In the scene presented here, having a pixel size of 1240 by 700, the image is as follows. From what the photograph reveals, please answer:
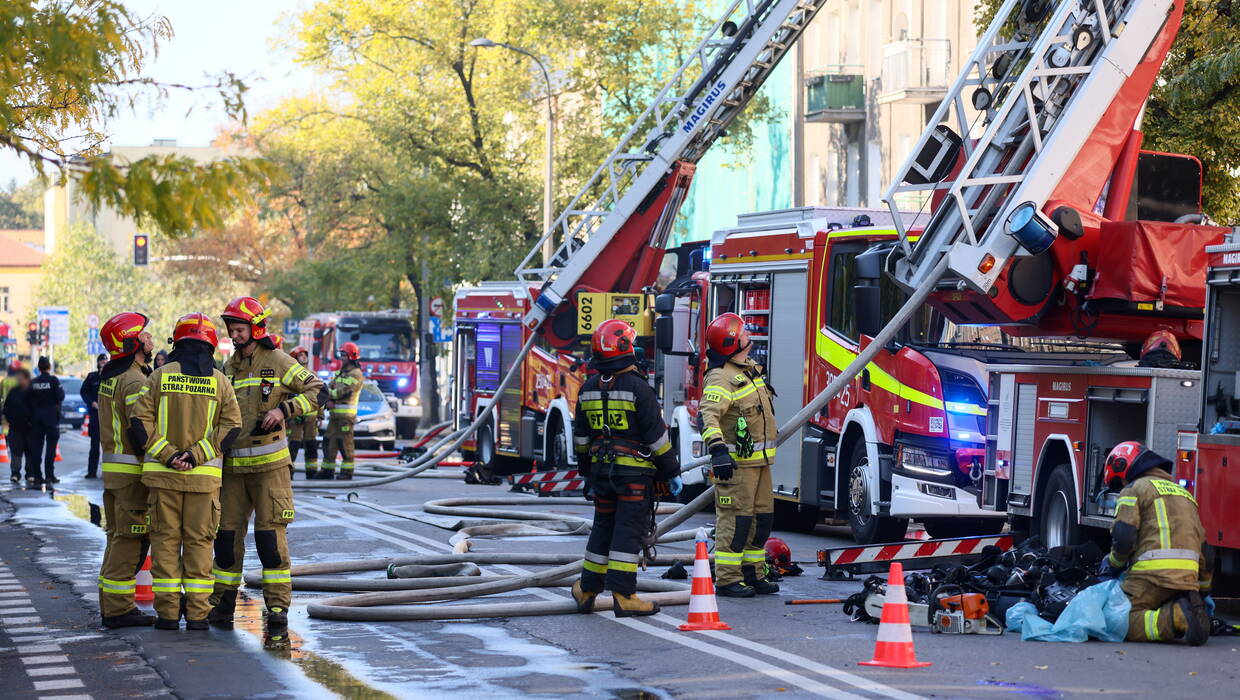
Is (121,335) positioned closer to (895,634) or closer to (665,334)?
(895,634)

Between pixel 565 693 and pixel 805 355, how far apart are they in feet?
28.4

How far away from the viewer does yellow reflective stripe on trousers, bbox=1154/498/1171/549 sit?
32.5 ft

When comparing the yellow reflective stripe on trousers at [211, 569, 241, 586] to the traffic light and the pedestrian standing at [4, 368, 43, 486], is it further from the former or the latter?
the traffic light

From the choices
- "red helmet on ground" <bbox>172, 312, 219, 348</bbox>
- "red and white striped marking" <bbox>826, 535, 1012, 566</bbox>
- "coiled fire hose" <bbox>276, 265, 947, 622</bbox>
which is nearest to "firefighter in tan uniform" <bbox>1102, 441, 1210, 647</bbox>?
"red and white striped marking" <bbox>826, 535, 1012, 566</bbox>

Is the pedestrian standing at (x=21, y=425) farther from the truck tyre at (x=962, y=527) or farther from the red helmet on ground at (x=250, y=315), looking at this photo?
the red helmet on ground at (x=250, y=315)

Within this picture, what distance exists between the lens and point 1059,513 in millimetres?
12656

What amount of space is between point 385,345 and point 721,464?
112 feet

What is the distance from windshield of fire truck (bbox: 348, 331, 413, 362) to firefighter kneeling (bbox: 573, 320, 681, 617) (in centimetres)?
3400

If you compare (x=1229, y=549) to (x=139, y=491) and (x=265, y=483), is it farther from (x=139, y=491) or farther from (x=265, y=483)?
(x=139, y=491)

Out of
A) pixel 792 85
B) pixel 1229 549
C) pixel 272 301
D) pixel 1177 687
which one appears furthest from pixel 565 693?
pixel 272 301

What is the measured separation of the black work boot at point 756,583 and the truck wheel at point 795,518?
5.71 metres

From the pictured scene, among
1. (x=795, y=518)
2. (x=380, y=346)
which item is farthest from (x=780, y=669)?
(x=380, y=346)

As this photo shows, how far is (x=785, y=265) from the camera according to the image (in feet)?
55.7

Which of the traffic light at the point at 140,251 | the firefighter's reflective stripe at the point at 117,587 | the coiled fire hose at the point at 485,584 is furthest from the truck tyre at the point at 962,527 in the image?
the traffic light at the point at 140,251
